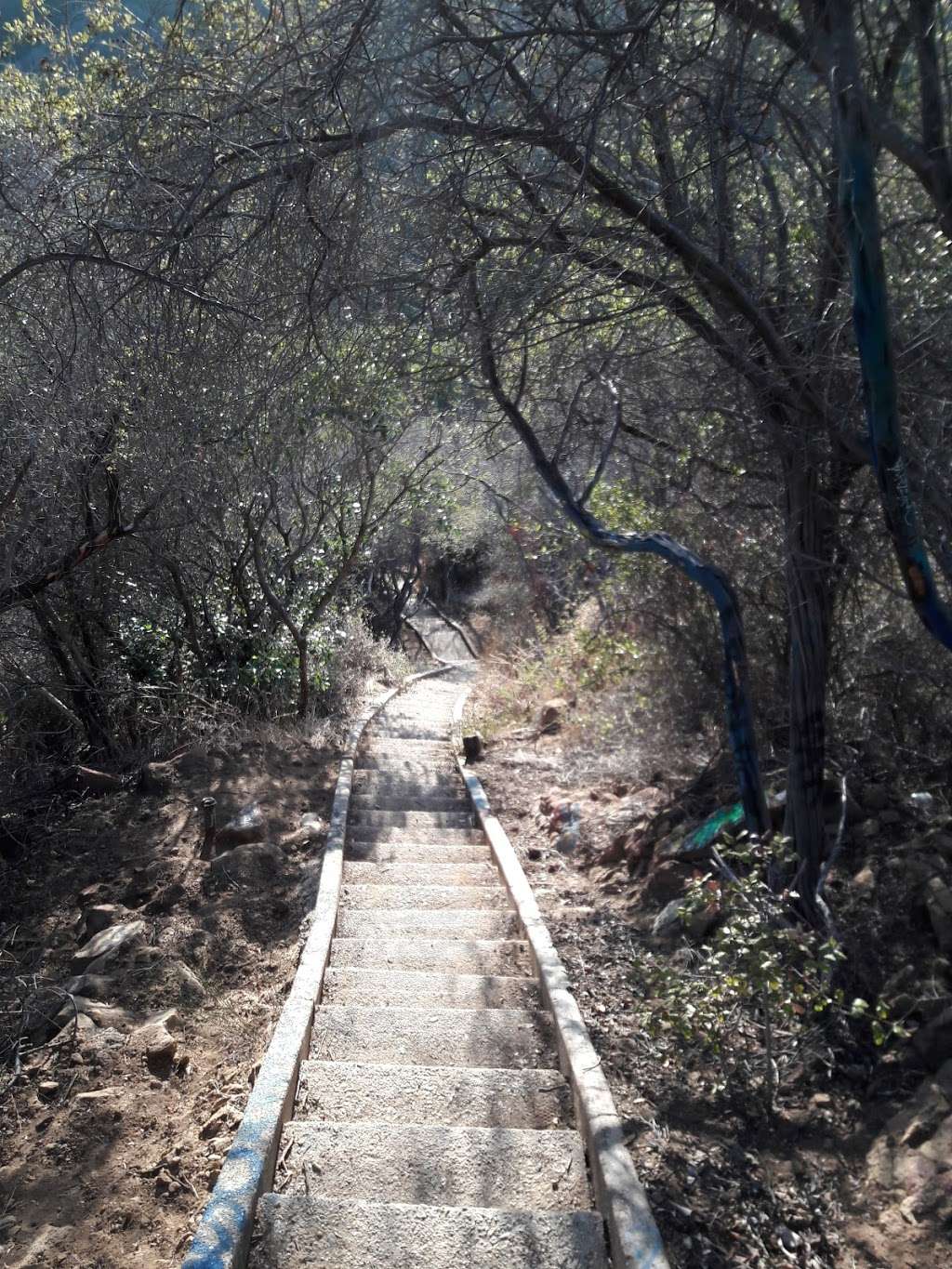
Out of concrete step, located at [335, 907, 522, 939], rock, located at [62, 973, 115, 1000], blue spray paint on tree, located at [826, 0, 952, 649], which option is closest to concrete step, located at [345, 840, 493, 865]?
concrete step, located at [335, 907, 522, 939]

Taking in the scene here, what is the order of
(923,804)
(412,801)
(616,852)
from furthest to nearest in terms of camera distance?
(412,801)
(616,852)
(923,804)

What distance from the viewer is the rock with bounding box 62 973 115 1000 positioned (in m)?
5.68

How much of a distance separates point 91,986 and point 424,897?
2442 millimetres

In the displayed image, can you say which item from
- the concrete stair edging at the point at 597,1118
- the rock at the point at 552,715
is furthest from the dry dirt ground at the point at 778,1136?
the rock at the point at 552,715

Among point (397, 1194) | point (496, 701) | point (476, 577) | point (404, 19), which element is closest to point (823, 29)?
point (404, 19)

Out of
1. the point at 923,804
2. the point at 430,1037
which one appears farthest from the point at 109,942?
the point at 923,804

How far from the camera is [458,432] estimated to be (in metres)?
10.6

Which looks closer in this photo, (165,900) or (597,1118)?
(597,1118)

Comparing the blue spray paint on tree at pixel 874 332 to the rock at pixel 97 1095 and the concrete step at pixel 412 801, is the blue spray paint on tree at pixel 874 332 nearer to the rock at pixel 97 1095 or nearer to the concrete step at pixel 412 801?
the rock at pixel 97 1095

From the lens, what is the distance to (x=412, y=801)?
10625 mm

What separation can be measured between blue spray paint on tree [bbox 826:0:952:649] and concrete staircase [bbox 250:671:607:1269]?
104 inches

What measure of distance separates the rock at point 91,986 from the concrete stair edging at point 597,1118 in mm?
2500

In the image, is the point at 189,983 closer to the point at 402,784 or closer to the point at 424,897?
the point at 424,897

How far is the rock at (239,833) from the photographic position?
8180mm
